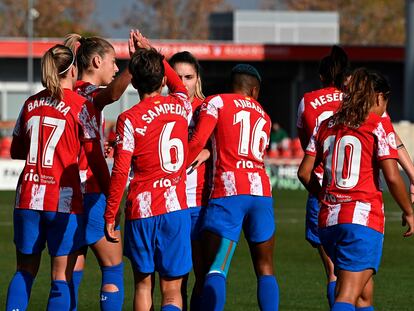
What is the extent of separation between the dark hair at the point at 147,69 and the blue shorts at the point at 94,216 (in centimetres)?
106

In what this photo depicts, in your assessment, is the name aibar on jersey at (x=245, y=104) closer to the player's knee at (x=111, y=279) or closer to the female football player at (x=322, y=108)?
the female football player at (x=322, y=108)

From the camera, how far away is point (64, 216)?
816 centimetres

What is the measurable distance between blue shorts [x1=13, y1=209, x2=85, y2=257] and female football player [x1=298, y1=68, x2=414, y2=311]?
1.74m

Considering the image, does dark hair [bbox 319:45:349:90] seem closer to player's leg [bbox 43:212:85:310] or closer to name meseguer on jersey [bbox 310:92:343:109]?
name meseguer on jersey [bbox 310:92:343:109]

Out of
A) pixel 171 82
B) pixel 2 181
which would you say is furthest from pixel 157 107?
pixel 2 181

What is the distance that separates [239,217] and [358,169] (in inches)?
51.1

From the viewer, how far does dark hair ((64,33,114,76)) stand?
28.6 ft

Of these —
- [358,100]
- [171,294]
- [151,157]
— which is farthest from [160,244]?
[358,100]

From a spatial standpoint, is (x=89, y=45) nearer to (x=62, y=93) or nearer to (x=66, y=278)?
(x=62, y=93)

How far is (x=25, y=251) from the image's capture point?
8227 millimetres

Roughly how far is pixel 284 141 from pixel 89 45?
28581 mm

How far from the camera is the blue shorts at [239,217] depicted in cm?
865

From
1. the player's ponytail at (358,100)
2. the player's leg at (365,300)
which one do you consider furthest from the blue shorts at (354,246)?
the player's ponytail at (358,100)

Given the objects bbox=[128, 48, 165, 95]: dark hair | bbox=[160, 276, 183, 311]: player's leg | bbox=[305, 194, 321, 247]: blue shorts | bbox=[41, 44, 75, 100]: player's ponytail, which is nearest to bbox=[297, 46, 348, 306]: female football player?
bbox=[305, 194, 321, 247]: blue shorts
